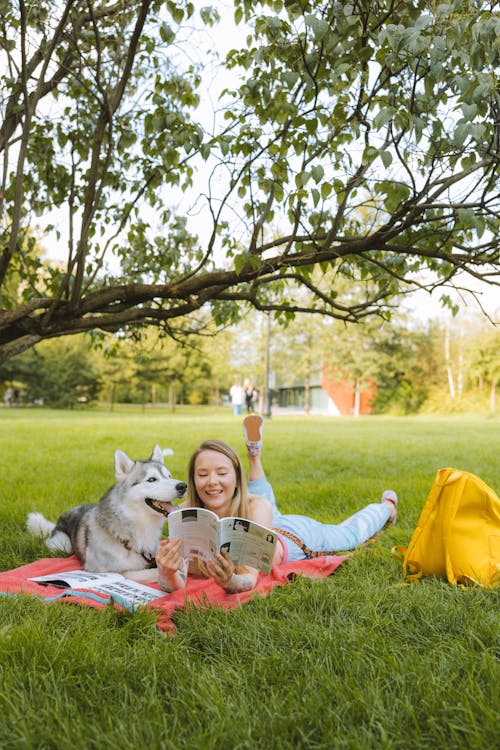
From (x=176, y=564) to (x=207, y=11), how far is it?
3.66 m

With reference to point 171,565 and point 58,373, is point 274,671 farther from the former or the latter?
point 58,373

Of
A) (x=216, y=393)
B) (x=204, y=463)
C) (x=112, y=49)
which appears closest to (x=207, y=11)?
(x=112, y=49)

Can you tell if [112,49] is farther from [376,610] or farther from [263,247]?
[376,610]

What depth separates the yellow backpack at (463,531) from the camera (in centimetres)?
325

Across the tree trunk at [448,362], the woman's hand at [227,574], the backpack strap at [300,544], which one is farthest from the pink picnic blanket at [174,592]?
the tree trunk at [448,362]

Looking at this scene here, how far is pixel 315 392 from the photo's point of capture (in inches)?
1813

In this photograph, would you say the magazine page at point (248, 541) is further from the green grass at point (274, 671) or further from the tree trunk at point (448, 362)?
the tree trunk at point (448, 362)

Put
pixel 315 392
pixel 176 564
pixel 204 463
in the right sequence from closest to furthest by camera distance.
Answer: pixel 176 564 < pixel 204 463 < pixel 315 392

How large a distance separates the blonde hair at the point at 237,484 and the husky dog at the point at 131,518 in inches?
5.1

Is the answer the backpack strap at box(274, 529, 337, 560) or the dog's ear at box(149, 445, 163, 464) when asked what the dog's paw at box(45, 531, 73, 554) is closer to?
the dog's ear at box(149, 445, 163, 464)

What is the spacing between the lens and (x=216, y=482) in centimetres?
337

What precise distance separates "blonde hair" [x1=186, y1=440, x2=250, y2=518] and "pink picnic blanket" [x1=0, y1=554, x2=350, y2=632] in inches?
15.8

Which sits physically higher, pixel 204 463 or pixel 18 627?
pixel 204 463

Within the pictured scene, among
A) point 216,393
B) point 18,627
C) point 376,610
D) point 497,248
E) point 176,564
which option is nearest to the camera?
point 18,627
